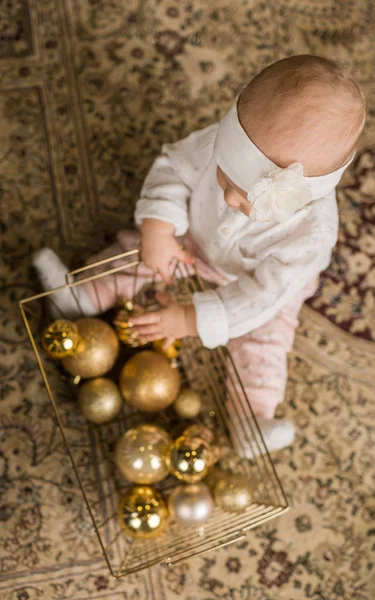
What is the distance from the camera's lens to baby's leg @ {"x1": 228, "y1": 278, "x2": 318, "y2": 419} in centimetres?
92

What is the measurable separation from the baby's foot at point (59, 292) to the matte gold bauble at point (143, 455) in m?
0.24

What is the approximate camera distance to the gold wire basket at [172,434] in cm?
88

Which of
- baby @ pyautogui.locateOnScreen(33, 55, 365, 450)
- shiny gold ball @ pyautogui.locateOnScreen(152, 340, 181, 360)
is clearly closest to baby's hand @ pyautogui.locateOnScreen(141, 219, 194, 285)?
baby @ pyautogui.locateOnScreen(33, 55, 365, 450)

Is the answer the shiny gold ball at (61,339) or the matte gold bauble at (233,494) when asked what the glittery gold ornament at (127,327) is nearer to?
the shiny gold ball at (61,339)

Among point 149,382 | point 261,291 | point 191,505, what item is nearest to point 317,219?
point 261,291

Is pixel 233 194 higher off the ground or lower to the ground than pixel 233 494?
higher

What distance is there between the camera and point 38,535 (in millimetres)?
893

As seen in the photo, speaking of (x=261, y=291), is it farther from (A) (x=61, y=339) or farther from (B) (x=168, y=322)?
(A) (x=61, y=339)

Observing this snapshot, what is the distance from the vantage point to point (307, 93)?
580mm

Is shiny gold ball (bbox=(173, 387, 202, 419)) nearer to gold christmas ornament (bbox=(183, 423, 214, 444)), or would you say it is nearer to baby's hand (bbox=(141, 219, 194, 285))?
gold christmas ornament (bbox=(183, 423, 214, 444))

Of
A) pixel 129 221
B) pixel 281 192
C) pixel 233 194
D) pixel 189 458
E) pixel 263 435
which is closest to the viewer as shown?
pixel 281 192

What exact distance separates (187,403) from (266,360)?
157 millimetres

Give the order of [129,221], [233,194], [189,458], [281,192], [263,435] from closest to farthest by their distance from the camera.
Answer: [281,192] < [233,194] < [189,458] < [263,435] < [129,221]

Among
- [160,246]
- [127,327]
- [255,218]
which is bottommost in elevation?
[127,327]
